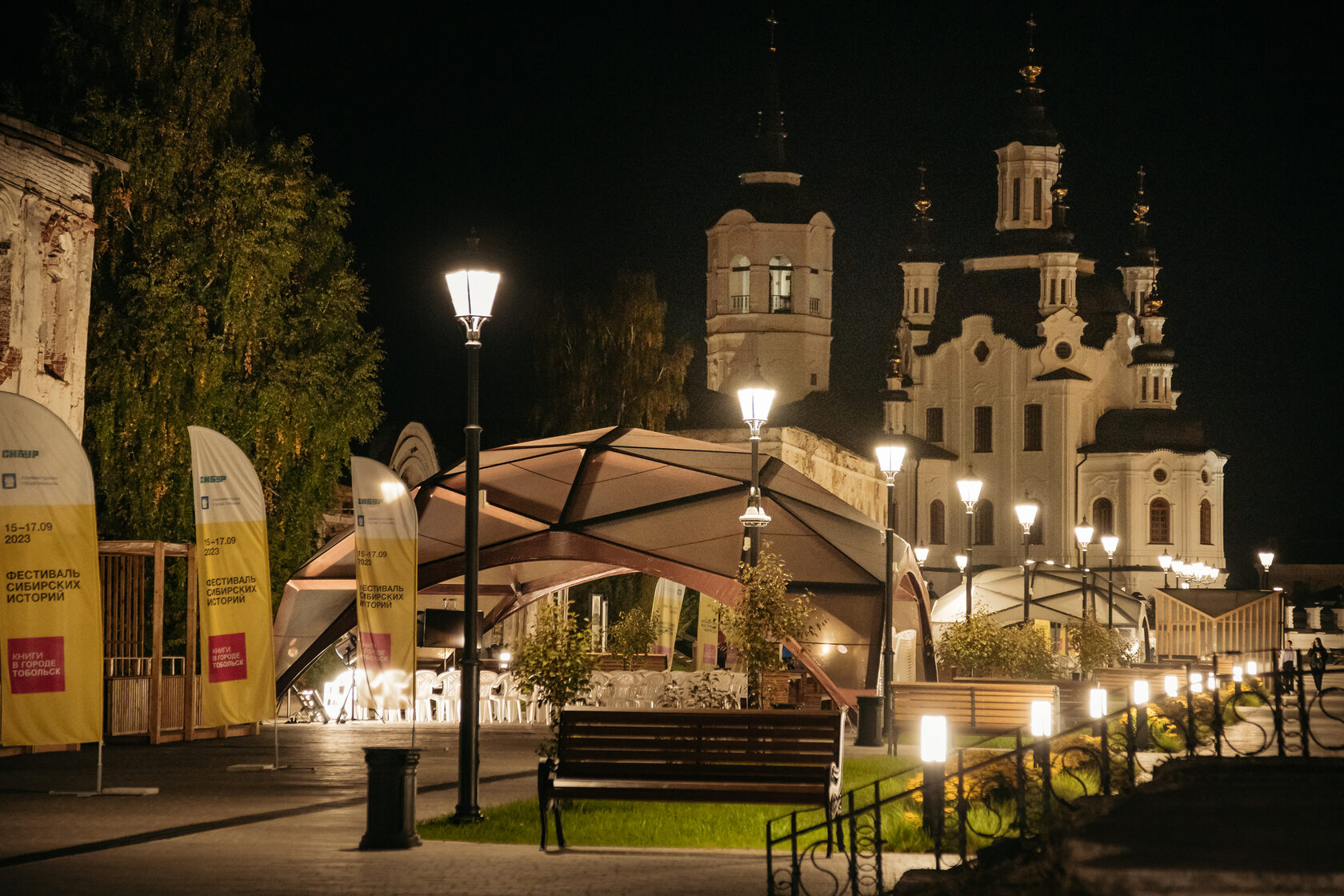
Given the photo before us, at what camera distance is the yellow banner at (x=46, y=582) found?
1215 centimetres

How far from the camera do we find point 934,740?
32.7 ft

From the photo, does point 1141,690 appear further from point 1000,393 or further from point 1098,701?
point 1000,393

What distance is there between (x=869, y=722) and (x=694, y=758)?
10040 mm

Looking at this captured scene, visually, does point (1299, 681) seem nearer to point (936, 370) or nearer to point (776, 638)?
point (776, 638)

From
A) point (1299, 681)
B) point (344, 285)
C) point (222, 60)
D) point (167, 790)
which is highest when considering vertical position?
point (222, 60)

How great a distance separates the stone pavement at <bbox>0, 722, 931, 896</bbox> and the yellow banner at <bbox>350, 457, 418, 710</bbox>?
976 millimetres

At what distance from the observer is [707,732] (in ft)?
38.2

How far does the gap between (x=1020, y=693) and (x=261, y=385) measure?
507 inches

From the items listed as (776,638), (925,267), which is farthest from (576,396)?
(925,267)

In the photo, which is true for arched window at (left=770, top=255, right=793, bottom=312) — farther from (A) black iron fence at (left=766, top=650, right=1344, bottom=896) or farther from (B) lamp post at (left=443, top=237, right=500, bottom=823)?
(B) lamp post at (left=443, top=237, right=500, bottom=823)

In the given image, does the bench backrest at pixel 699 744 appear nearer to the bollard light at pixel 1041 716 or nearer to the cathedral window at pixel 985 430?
the bollard light at pixel 1041 716

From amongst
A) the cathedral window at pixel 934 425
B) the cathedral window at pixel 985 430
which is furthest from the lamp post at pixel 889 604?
the cathedral window at pixel 934 425

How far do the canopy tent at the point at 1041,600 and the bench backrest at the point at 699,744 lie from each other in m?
41.9

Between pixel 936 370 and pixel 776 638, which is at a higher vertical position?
pixel 936 370
